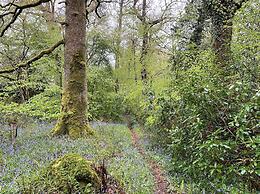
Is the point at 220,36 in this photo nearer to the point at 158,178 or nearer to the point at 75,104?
the point at 75,104

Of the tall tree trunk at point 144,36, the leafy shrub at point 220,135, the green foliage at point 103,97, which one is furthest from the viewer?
the tall tree trunk at point 144,36

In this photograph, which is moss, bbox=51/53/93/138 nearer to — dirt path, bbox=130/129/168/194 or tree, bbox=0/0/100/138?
tree, bbox=0/0/100/138

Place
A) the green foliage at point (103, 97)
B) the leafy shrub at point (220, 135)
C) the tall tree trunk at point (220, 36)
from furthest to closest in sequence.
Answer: the green foliage at point (103, 97)
the tall tree trunk at point (220, 36)
the leafy shrub at point (220, 135)

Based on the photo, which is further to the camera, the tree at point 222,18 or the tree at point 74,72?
the tree at point 222,18

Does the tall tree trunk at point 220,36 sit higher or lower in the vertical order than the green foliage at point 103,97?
higher

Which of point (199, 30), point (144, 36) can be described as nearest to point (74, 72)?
point (199, 30)

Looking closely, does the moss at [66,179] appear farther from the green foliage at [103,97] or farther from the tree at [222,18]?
the green foliage at [103,97]

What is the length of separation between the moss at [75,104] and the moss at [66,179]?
459cm

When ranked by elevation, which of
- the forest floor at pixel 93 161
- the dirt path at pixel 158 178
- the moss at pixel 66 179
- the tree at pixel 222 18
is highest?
the tree at pixel 222 18

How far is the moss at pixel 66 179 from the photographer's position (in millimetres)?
3324

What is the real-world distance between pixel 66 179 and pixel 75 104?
5230mm

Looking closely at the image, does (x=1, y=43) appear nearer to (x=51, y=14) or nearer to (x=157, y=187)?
(x=51, y=14)

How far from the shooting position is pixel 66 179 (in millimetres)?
3434

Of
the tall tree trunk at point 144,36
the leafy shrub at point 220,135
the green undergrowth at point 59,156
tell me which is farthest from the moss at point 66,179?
the tall tree trunk at point 144,36
